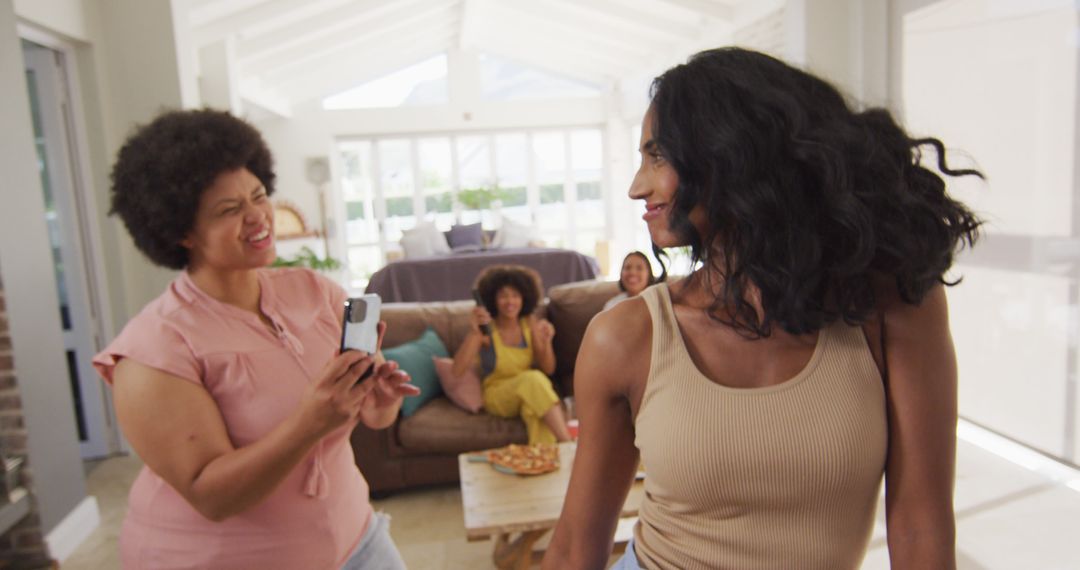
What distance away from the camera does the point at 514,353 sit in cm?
336

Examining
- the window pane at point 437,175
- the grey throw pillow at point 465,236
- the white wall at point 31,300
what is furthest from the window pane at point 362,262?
the white wall at point 31,300

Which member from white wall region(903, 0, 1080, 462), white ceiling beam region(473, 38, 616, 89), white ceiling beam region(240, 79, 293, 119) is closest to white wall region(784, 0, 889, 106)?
white wall region(903, 0, 1080, 462)

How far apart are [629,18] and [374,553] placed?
6.95 metres

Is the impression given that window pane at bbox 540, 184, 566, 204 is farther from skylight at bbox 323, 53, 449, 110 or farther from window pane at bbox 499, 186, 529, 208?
skylight at bbox 323, 53, 449, 110

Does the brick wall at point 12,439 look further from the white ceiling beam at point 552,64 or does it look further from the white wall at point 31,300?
the white ceiling beam at point 552,64

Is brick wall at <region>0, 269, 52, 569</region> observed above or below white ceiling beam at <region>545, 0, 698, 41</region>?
below

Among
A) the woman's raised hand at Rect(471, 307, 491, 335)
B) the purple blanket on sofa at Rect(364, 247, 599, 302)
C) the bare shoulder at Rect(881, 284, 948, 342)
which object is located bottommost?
the purple blanket on sofa at Rect(364, 247, 599, 302)

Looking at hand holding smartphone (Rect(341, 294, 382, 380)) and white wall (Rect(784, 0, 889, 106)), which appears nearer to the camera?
hand holding smartphone (Rect(341, 294, 382, 380))

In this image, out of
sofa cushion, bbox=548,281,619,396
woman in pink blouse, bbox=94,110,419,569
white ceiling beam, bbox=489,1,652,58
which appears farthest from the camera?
white ceiling beam, bbox=489,1,652,58

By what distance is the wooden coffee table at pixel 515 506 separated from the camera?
212 cm

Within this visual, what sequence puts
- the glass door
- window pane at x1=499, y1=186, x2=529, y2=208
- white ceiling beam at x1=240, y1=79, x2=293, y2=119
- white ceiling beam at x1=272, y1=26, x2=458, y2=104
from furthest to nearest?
window pane at x1=499, y1=186, x2=529, y2=208 < white ceiling beam at x1=272, y1=26, x2=458, y2=104 < white ceiling beam at x1=240, y1=79, x2=293, y2=119 < the glass door

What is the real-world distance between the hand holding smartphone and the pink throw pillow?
2266 mm

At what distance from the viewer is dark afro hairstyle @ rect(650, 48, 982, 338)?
0.76 m

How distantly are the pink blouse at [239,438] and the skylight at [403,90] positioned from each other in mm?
9453
